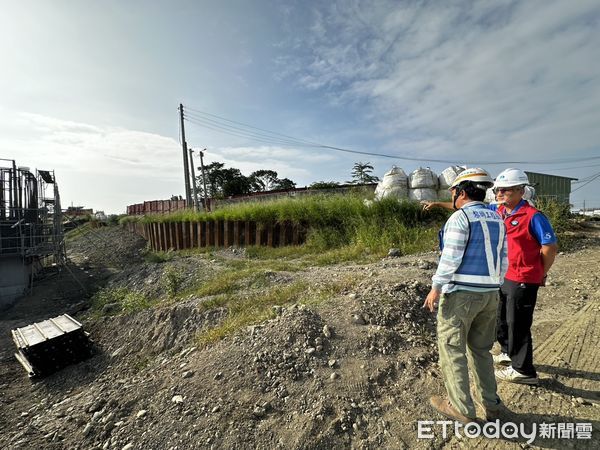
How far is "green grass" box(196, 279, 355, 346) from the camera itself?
3.92 metres

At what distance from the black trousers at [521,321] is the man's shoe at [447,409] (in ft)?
2.50

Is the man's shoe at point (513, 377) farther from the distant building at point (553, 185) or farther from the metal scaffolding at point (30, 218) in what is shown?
the distant building at point (553, 185)

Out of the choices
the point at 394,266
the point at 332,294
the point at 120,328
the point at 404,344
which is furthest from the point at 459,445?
the point at 120,328

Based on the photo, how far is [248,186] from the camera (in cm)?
4006

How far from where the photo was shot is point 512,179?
7.98ft

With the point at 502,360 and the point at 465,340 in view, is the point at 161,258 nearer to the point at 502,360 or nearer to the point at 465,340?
the point at 502,360

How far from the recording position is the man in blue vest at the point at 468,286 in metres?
1.97

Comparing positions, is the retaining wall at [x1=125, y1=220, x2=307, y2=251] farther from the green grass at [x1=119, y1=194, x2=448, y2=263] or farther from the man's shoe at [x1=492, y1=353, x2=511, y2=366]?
the man's shoe at [x1=492, y1=353, x2=511, y2=366]

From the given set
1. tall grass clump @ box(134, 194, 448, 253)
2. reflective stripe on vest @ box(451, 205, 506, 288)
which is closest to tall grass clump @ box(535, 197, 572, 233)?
tall grass clump @ box(134, 194, 448, 253)

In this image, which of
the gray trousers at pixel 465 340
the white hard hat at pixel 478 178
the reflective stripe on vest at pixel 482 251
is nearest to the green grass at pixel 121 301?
the gray trousers at pixel 465 340

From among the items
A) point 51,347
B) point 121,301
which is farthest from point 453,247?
point 121,301

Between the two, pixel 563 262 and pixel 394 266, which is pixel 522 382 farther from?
pixel 563 262

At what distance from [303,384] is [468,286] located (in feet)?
5.37

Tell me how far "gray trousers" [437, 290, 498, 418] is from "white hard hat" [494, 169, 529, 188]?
0.90 metres
